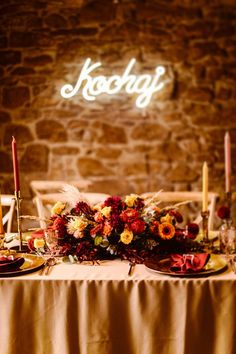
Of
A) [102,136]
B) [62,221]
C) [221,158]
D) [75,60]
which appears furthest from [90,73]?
[62,221]

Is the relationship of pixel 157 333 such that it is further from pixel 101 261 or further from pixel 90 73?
pixel 90 73

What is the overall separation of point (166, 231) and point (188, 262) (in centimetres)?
24

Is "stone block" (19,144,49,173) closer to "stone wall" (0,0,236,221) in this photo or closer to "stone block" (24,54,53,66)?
"stone wall" (0,0,236,221)

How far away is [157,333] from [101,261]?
0.41m

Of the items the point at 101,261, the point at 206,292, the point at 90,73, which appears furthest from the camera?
the point at 90,73

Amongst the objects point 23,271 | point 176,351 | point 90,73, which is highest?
point 90,73

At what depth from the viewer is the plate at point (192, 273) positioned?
1901 millimetres

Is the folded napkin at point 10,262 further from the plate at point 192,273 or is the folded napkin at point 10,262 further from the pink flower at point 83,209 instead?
the plate at point 192,273

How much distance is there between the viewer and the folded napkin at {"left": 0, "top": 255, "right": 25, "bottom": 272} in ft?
6.54

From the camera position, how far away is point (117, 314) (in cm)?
193

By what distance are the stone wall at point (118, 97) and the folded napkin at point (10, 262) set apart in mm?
2884

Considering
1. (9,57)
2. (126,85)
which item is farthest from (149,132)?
(9,57)

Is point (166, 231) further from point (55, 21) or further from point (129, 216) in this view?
point (55, 21)

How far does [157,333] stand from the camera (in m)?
1.92
